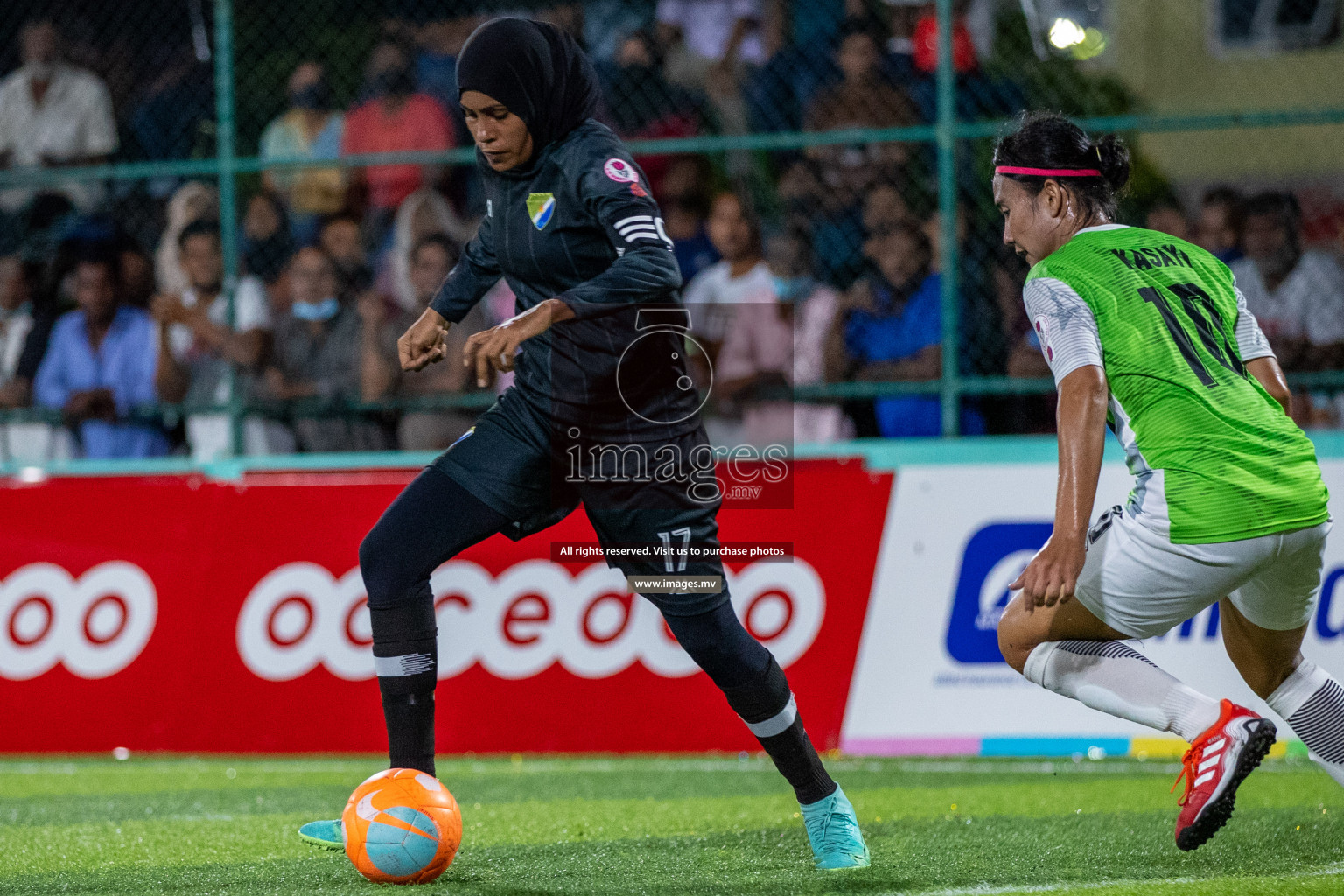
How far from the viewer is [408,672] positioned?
439cm

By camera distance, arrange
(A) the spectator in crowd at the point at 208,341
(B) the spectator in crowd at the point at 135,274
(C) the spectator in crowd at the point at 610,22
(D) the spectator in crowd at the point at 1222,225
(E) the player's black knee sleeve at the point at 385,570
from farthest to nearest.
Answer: (C) the spectator in crowd at the point at 610,22, (B) the spectator in crowd at the point at 135,274, (A) the spectator in crowd at the point at 208,341, (D) the spectator in crowd at the point at 1222,225, (E) the player's black knee sleeve at the point at 385,570

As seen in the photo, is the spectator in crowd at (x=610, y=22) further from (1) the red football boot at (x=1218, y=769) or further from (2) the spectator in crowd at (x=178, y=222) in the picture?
(1) the red football boot at (x=1218, y=769)

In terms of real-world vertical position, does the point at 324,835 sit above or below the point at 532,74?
below

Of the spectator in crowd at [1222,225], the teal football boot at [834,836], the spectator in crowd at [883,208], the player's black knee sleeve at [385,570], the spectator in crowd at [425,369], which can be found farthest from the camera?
the spectator in crowd at [425,369]

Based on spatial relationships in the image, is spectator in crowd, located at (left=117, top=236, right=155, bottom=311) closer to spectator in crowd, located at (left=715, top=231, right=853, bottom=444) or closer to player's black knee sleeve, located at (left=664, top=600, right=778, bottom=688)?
spectator in crowd, located at (left=715, top=231, right=853, bottom=444)

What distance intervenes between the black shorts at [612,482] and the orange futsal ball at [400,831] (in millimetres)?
785

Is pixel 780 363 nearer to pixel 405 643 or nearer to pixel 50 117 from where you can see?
pixel 405 643

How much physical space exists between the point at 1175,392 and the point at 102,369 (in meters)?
6.40

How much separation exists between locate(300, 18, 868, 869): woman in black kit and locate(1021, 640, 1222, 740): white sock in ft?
2.52

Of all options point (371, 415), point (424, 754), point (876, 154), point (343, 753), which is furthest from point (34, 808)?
point (876, 154)

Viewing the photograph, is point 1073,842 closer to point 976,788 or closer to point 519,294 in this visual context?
point 976,788

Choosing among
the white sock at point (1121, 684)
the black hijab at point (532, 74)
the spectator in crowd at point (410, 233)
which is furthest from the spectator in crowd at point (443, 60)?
the white sock at point (1121, 684)

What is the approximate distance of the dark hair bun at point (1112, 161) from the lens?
4020mm

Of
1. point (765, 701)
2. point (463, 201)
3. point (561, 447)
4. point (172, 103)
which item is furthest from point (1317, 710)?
point (172, 103)
